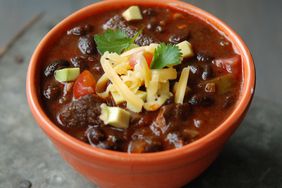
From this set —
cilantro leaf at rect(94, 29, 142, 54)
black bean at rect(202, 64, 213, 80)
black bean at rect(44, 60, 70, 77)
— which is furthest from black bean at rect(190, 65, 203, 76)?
black bean at rect(44, 60, 70, 77)

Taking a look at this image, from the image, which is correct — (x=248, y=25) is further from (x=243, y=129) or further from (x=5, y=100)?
(x=5, y=100)

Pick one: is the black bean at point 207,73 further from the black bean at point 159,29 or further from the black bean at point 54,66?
the black bean at point 54,66

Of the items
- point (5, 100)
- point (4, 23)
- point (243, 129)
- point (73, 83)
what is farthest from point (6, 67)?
point (243, 129)

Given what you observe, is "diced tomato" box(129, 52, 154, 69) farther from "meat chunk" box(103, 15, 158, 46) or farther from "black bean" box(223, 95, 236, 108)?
"black bean" box(223, 95, 236, 108)

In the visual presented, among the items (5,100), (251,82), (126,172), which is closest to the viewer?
(126,172)

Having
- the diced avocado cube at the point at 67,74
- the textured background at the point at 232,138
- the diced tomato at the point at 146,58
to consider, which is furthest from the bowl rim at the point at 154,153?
the textured background at the point at 232,138

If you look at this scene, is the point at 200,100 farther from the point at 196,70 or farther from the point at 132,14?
the point at 132,14
